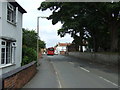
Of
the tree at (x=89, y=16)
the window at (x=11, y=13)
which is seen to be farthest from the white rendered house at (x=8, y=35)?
the tree at (x=89, y=16)

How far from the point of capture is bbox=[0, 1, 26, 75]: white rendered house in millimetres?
14005

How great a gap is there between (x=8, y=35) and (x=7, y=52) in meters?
1.29

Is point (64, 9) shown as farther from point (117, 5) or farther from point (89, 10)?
point (117, 5)

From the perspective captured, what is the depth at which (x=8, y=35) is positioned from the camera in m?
15.5

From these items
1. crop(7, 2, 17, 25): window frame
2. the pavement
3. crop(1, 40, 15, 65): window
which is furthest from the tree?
crop(1, 40, 15, 65): window

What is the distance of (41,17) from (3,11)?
11930 millimetres

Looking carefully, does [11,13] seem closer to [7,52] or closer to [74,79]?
[7,52]

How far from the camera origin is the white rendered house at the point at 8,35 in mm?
14005

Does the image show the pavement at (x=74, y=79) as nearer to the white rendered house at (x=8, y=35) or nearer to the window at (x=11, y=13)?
the white rendered house at (x=8, y=35)

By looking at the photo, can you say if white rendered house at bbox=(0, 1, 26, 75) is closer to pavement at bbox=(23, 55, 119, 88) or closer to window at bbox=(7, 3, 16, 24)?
window at bbox=(7, 3, 16, 24)

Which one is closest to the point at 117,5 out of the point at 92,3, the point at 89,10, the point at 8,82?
the point at 92,3

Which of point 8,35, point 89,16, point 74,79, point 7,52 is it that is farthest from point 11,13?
point 89,16

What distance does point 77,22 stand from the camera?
30094 mm

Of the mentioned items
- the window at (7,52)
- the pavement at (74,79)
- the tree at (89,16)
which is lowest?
the pavement at (74,79)
